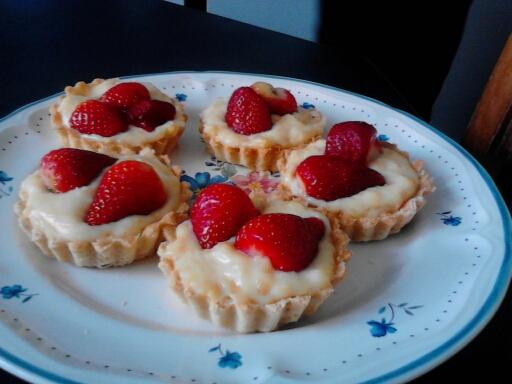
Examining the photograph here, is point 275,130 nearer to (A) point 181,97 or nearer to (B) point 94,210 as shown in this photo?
(A) point 181,97

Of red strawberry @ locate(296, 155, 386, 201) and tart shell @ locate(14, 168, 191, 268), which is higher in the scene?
red strawberry @ locate(296, 155, 386, 201)

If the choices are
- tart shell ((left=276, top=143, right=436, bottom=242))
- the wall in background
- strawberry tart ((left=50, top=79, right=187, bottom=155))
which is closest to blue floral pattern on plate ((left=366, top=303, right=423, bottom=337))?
tart shell ((left=276, top=143, right=436, bottom=242))

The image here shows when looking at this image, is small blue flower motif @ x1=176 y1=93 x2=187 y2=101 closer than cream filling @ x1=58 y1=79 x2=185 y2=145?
No

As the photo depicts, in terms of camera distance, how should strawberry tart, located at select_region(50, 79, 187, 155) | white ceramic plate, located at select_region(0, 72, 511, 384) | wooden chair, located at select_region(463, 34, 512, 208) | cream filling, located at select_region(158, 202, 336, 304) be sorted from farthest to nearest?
wooden chair, located at select_region(463, 34, 512, 208) → strawberry tart, located at select_region(50, 79, 187, 155) → cream filling, located at select_region(158, 202, 336, 304) → white ceramic plate, located at select_region(0, 72, 511, 384)

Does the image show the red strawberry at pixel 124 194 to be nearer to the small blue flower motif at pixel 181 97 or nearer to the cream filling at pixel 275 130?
the cream filling at pixel 275 130

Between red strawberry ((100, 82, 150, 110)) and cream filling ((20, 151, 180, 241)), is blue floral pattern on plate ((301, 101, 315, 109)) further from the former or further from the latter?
cream filling ((20, 151, 180, 241))

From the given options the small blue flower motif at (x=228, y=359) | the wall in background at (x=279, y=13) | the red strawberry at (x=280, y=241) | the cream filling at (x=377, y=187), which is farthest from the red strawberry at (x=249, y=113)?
the wall in background at (x=279, y=13)

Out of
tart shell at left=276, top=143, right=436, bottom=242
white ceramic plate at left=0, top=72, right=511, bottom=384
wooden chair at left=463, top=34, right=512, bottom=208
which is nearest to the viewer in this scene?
white ceramic plate at left=0, top=72, right=511, bottom=384
